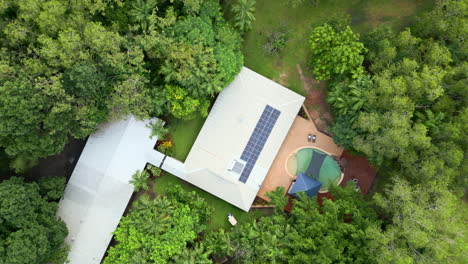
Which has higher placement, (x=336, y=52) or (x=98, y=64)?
(x=336, y=52)

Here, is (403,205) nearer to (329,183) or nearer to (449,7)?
(329,183)

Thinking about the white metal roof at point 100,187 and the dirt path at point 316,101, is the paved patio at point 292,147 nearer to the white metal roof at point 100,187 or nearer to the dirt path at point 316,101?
the dirt path at point 316,101

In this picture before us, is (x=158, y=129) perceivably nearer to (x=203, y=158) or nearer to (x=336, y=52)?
(x=203, y=158)

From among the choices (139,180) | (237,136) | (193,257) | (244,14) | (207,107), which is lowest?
(193,257)

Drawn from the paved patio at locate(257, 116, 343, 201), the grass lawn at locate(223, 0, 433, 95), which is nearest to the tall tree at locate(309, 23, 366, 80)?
the grass lawn at locate(223, 0, 433, 95)

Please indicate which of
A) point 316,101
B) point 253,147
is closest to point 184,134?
point 253,147
